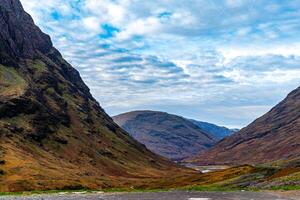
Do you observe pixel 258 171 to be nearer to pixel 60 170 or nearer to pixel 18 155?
pixel 60 170

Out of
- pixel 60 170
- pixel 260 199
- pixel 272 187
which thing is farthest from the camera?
pixel 60 170

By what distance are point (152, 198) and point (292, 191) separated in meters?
19.3

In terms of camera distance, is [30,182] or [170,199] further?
[30,182]

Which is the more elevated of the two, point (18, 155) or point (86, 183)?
point (18, 155)

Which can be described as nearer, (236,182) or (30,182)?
(236,182)

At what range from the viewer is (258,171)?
108250 mm

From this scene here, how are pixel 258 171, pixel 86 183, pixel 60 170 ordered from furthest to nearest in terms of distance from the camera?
pixel 60 170
pixel 86 183
pixel 258 171

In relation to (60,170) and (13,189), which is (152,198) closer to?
(13,189)

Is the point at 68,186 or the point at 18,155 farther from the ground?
the point at 18,155

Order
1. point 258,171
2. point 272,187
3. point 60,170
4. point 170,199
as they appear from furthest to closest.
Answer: point 60,170, point 258,171, point 272,187, point 170,199

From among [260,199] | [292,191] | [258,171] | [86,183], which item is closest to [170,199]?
[260,199]

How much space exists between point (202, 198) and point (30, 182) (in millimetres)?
108172

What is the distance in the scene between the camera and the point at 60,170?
19462 cm

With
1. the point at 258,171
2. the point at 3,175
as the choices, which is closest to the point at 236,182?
the point at 258,171
